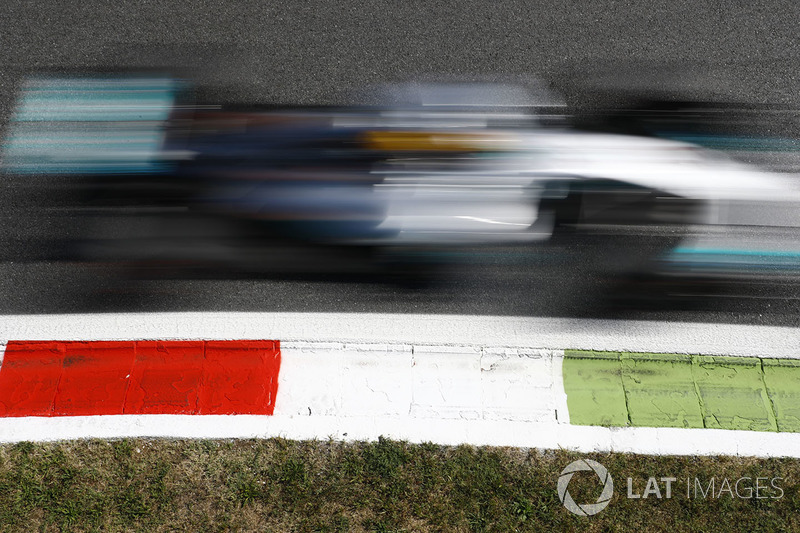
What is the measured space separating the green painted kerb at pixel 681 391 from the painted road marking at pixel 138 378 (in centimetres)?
226

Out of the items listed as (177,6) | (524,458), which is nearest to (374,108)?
(177,6)

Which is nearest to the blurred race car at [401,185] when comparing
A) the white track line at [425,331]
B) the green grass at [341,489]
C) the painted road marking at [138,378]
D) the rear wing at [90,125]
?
the rear wing at [90,125]

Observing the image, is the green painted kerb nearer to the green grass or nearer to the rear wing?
the green grass

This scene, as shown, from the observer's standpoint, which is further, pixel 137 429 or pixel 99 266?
pixel 99 266

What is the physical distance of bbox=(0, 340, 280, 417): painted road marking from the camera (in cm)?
431

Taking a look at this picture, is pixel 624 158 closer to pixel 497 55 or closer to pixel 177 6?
pixel 497 55

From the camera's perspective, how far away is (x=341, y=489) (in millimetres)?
4055

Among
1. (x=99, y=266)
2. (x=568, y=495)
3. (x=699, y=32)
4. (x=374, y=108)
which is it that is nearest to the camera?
(x=568, y=495)

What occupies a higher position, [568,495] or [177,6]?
[177,6]

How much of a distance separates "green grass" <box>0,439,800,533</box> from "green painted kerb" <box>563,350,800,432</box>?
277 millimetres

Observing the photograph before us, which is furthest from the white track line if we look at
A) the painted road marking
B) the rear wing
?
the rear wing

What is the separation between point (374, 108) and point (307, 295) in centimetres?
197

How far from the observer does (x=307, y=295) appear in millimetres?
4836

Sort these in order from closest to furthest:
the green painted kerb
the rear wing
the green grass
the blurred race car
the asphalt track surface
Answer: the green grass < the green painted kerb < the blurred race car < the rear wing < the asphalt track surface
